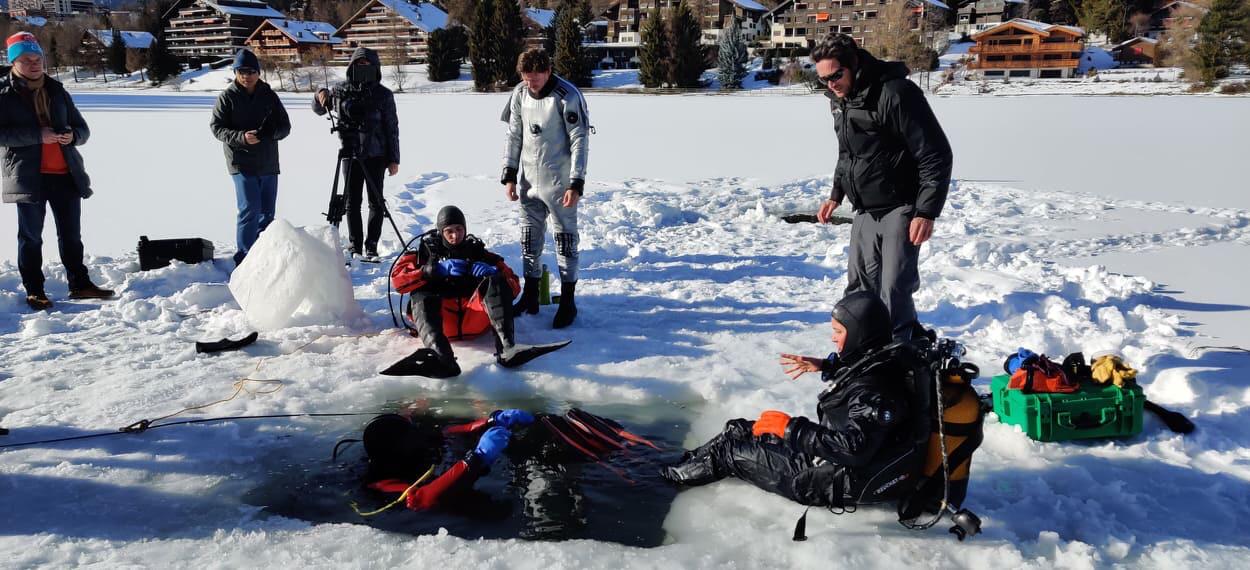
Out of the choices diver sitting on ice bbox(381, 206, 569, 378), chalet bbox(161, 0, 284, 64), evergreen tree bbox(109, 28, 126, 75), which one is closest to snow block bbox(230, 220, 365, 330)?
diver sitting on ice bbox(381, 206, 569, 378)

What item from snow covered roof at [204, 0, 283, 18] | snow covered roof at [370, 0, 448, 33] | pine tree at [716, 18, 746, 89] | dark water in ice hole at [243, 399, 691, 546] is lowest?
dark water in ice hole at [243, 399, 691, 546]

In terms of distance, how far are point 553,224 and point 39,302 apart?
3.66 m

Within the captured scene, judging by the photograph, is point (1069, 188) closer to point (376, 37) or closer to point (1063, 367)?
point (1063, 367)

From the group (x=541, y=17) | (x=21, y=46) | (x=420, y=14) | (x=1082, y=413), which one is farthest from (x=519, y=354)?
(x=420, y=14)

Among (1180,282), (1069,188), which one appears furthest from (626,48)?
(1180,282)

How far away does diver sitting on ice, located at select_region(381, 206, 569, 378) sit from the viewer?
4.66m

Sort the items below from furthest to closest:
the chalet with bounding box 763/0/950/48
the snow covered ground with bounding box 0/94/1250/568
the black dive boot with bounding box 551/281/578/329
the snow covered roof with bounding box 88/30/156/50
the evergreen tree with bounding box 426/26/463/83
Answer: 1. the snow covered roof with bounding box 88/30/156/50
2. the chalet with bounding box 763/0/950/48
3. the evergreen tree with bounding box 426/26/463/83
4. the black dive boot with bounding box 551/281/578/329
5. the snow covered ground with bounding box 0/94/1250/568

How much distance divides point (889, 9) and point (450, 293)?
50.2 meters

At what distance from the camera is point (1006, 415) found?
381 cm

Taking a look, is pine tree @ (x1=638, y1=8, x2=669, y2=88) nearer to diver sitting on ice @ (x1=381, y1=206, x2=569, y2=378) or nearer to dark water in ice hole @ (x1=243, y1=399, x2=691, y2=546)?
diver sitting on ice @ (x1=381, y1=206, x2=569, y2=378)

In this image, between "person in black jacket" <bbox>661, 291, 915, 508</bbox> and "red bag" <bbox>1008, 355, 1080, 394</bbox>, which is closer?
"person in black jacket" <bbox>661, 291, 915, 508</bbox>

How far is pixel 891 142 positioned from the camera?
3.85 meters

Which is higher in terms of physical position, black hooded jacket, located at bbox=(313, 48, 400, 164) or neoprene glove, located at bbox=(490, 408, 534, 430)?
black hooded jacket, located at bbox=(313, 48, 400, 164)

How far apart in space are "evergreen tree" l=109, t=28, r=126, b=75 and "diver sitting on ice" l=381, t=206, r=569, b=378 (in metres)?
71.7
